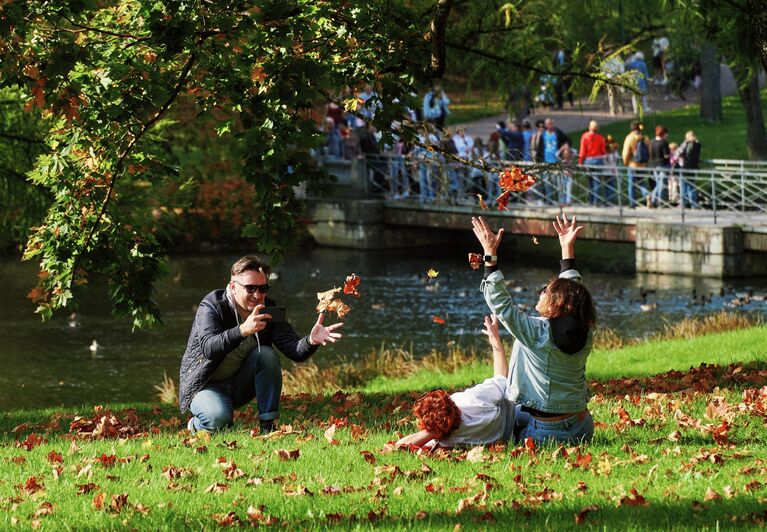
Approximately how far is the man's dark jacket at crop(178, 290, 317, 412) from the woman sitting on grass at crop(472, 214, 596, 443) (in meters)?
1.71

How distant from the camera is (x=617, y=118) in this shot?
151 ft

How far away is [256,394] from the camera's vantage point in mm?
9039

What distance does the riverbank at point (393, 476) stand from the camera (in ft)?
19.4

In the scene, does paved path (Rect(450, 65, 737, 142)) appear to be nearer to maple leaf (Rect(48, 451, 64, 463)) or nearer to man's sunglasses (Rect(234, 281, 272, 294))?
man's sunglasses (Rect(234, 281, 272, 294))

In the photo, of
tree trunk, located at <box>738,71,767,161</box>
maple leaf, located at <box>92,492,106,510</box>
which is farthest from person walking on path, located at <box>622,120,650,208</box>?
maple leaf, located at <box>92,492,106,510</box>

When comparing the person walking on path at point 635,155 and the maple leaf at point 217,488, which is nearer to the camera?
the maple leaf at point 217,488

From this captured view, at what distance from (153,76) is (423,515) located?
5.04 meters

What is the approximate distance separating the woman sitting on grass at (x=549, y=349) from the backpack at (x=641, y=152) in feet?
69.6

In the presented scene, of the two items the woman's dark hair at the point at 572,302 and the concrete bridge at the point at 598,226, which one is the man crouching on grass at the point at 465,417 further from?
the concrete bridge at the point at 598,226

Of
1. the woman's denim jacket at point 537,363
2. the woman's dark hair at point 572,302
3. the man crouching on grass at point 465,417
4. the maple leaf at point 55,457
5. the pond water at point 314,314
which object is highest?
the woman's dark hair at point 572,302

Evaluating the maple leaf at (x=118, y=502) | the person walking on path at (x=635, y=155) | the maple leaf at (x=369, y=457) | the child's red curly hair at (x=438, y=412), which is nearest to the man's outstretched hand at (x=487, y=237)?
the child's red curly hair at (x=438, y=412)

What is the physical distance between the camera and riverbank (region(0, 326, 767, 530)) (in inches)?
233

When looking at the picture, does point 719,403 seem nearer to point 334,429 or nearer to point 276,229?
point 334,429

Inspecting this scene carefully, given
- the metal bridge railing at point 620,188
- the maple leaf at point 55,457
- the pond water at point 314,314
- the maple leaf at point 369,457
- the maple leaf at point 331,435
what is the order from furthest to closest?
the metal bridge railing at point 620,188, the pond water at point 314,314, the maple leaf at point 331,435, the maple leaf at point 55,457, the maple leaf at point 369,457
